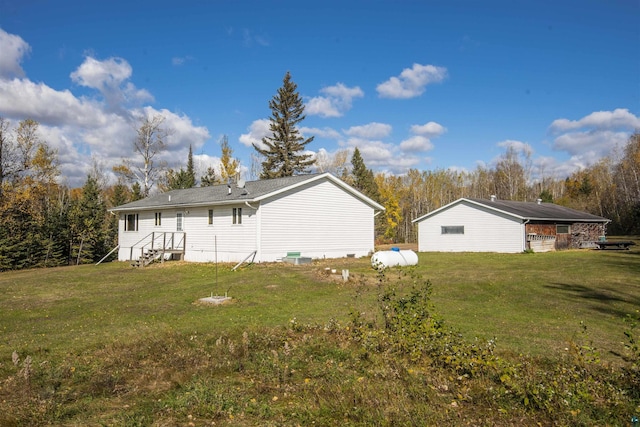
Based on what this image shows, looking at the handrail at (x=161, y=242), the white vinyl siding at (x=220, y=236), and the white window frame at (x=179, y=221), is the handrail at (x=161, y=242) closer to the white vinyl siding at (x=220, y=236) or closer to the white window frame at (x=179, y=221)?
the white window frame at (x=179, y=221)

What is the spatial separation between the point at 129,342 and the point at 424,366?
5.33m

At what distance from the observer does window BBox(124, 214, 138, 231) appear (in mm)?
30398

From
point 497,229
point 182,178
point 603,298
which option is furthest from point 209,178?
point 603,298

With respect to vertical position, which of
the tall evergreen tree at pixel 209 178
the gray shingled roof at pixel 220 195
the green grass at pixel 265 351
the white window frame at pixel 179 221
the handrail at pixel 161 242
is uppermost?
the tall evergreen tree at pixel 209 178

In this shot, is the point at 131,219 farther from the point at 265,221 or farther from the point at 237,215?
the point at 265,221

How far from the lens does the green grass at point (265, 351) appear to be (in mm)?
4914

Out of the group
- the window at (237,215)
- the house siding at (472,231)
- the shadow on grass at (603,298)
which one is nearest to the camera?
the shadow on grass at (603,298)

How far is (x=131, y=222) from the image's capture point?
3084cm

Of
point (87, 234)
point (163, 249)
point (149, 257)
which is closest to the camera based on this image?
point (163, 249)

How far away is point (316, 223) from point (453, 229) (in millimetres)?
14079

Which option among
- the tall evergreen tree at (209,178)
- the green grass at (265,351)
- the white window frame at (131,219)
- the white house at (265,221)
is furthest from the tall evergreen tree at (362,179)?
the green grass at (265,351)

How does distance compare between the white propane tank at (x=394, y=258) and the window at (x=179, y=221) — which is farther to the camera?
the window at (x=179, y=221)

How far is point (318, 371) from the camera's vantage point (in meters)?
6.12

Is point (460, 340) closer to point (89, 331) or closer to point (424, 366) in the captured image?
point (424, 366)
